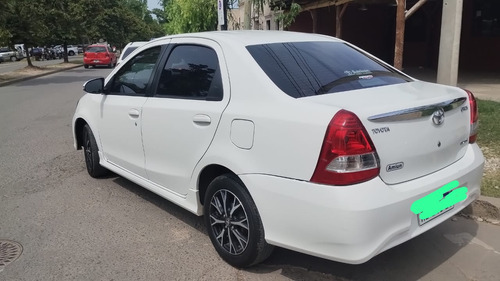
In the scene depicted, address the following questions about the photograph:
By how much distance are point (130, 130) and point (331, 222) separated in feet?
8.05

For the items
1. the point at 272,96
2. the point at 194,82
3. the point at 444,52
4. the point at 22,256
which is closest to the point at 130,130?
the point at 194,82

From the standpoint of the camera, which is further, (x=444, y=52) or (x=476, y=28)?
(x=476, y=28)

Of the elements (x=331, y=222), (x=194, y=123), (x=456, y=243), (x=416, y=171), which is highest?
(x=194, y=123)

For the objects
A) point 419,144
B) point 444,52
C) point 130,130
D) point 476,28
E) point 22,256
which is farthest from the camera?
point 476,28

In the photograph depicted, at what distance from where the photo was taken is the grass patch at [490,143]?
186 inches

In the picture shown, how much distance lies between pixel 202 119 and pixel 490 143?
4.21 m

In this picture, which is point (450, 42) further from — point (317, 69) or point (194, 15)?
point (194, 15)

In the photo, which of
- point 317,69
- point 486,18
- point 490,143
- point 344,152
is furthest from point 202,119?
point 486,18

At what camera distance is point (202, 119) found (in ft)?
11.4

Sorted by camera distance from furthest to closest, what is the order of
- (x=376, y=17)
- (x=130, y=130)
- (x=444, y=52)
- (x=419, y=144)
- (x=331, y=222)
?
(x=376, y=17)
(x=444, y=52)
(x=130, y=130)
(x=419, y=144)
(x=331, y=222)

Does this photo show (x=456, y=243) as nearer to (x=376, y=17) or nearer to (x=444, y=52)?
(x=444, y=52)

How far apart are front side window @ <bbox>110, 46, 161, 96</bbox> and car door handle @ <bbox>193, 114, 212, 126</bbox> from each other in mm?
963

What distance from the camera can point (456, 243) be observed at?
3781 millimetres

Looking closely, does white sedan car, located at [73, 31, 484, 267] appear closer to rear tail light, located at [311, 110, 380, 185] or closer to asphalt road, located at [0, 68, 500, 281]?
rear tail light, located at [311, 110, 380, 185]
